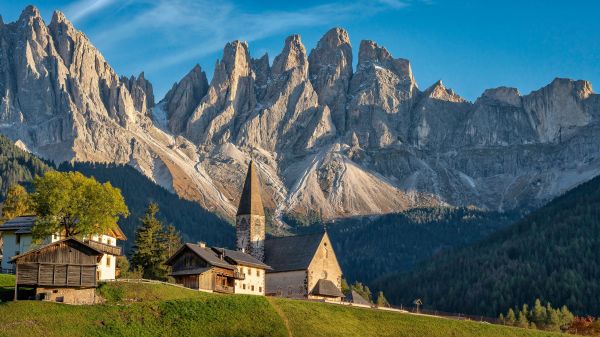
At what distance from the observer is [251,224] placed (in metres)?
135

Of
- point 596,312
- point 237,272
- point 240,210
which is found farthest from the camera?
point 596,312

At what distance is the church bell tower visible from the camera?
133375 mm

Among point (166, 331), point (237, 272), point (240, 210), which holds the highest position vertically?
point (240, 210)

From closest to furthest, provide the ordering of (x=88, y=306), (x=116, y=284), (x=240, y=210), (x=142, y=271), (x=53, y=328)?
(x=53, y=328), (x=88, y=306), (x=116, y=284), (x=142, y=271), (x=240, y=210)

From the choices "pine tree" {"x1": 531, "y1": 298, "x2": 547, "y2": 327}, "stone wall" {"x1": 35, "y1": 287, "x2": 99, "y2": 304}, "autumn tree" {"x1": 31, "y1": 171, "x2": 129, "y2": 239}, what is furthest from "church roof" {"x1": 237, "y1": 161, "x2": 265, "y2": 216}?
"pine tree" {"x1": 531, "y1": 298, "x2": 547, "y2": 327}

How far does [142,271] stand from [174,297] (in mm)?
34538

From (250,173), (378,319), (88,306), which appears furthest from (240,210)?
(88,306)

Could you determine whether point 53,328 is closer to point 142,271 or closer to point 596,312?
point 142,271

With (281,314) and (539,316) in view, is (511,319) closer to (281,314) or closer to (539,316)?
(539,316)

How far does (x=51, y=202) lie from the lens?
94562mm

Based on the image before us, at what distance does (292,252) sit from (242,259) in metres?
12.2

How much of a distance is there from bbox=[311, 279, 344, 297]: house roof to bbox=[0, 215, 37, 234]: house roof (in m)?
39.3

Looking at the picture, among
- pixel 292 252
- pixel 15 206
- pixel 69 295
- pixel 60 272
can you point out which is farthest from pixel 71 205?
pixel 292 252

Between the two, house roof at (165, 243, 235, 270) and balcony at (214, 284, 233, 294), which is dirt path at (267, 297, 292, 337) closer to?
balcony at (214, 284, 233, 294)
